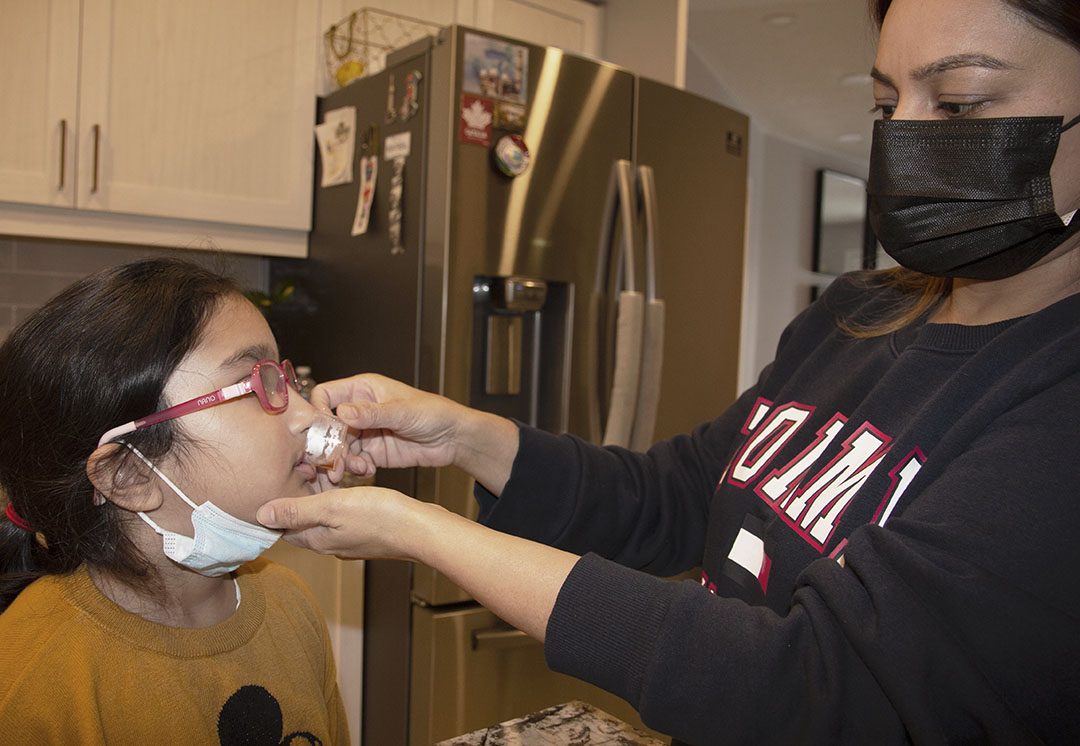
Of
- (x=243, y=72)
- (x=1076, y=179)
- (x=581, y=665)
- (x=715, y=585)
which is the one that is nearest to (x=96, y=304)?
(x=581, y=665)

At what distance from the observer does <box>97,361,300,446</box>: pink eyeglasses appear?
1033mm

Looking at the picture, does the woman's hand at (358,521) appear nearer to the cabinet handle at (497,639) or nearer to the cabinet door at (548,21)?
the cabinet handle at (497,639)

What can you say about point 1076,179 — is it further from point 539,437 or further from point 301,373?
point 301,373

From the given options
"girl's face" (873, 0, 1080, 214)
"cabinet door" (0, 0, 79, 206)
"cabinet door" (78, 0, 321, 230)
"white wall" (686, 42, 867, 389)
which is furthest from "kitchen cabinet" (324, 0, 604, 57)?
"white wall" (686, 42, 867, 389)

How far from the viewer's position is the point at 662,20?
279 cm

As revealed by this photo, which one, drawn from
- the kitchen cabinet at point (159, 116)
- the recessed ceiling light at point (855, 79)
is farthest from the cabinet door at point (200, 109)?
the recessed ceiling light at point (855, 79)

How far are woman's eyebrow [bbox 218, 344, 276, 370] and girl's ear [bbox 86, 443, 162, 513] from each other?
16 centimetres

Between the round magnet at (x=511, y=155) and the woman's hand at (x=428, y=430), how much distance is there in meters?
0.98

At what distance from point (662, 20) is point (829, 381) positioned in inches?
81.6

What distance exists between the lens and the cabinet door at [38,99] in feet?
6.38

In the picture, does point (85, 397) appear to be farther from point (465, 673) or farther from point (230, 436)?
point (465, 673)

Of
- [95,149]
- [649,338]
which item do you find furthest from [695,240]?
[95,149]

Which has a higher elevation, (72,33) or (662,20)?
(662,20)

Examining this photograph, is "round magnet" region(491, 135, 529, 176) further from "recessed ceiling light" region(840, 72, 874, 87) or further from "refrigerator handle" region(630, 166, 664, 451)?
"recessed ceiling light" region(840, 72, 874, 87)
